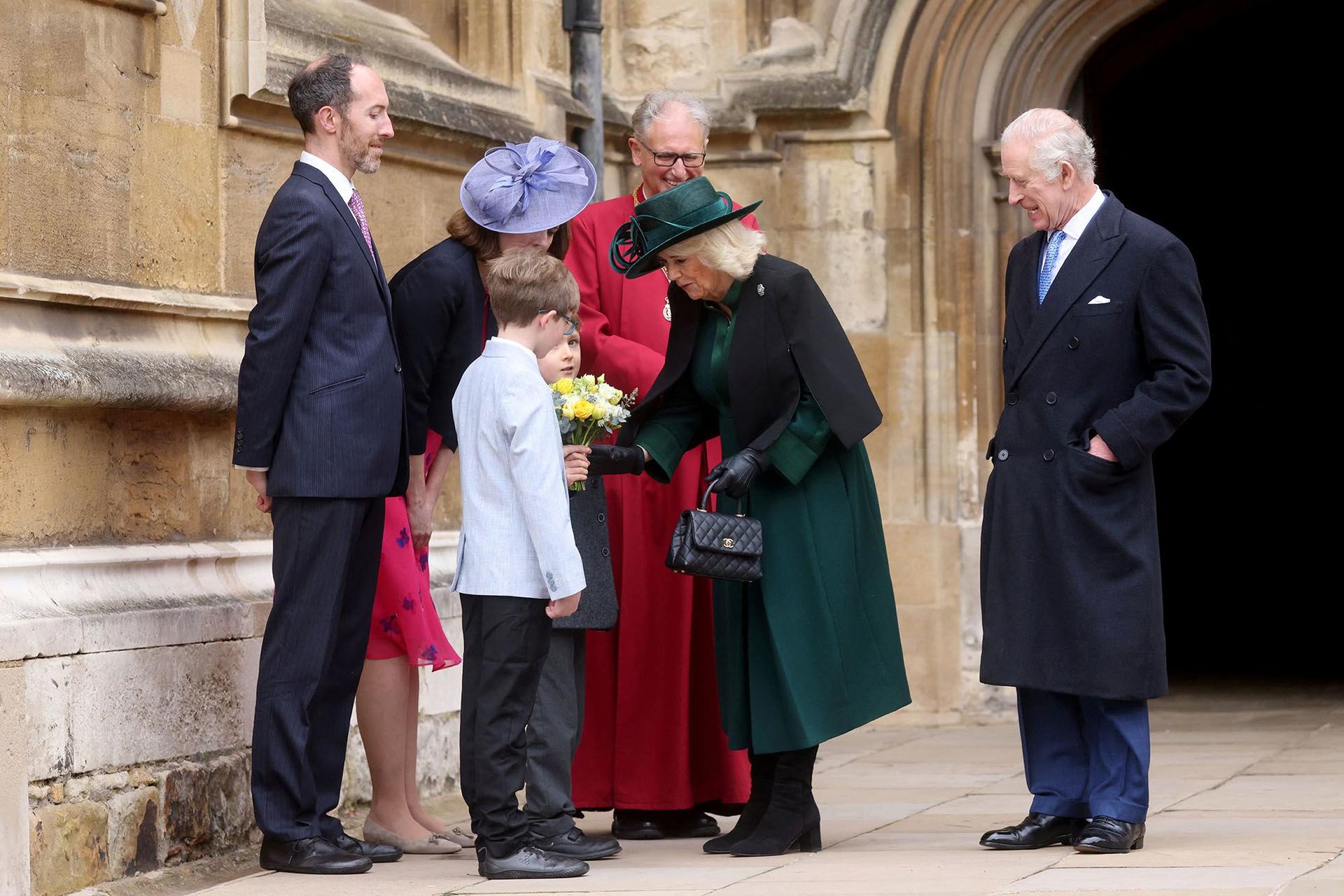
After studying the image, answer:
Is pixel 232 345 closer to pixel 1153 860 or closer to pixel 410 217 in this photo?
pixel 410 217

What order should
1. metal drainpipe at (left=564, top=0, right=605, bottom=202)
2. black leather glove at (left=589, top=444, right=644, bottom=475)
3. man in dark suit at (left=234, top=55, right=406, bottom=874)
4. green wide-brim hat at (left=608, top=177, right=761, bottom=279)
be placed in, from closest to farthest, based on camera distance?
man in dark suit at (left=234, top=55, right=406, bottom=874), green wide-brim hat at (left=608, top=177, right=761, bottom=279), black leather glove at (left=589, top=444, right=644, bottom=475), metal drainpipe at (left=564, top=0, right=605, bottom=202)

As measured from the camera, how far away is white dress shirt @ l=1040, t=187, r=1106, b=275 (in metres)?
5.08

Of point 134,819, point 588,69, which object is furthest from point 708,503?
point 588,69

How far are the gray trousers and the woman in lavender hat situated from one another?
0.47 metres

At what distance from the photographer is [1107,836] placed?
485 centimetres

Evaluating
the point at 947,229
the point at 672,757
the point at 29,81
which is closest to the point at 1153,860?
the point at 672,757

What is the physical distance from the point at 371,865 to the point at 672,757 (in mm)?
938

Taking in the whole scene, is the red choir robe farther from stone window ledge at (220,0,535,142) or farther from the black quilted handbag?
stone window ledge at (220,0,535,142)

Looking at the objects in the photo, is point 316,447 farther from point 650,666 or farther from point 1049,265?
point 1049,265

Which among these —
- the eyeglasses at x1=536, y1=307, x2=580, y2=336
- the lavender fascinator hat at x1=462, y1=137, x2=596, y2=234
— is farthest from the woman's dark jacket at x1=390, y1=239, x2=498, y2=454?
the eyeglasses at x1=536, y1=307, x2=580, y2=336

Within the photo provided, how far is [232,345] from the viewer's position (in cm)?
569

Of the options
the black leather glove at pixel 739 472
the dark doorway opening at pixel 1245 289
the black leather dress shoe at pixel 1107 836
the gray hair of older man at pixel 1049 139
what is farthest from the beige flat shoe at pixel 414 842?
the dark doorway opening at pixel 1245 289

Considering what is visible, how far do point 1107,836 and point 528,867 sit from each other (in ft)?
4.52

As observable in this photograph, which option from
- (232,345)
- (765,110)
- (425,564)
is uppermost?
(765,110)
